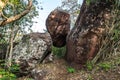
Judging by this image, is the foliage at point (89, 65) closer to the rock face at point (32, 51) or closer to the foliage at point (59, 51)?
the foliage at point (59, 51)

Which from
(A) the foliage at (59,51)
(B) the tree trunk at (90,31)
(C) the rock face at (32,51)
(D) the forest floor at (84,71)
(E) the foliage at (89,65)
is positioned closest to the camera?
(D) the forest floor at (84,71)

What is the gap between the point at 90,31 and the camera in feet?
40.9

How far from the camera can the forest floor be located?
10.4 meters

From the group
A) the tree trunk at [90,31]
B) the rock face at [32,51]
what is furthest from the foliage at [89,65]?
the rock face at [32,51]

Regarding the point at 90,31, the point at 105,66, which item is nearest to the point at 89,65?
the point at 105,66

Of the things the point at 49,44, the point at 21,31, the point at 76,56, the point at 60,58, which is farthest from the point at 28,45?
the point at 21,31

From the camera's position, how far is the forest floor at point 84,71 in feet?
34.1

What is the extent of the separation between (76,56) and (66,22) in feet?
13.7

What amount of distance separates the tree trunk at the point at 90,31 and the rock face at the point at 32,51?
2264 millimetres

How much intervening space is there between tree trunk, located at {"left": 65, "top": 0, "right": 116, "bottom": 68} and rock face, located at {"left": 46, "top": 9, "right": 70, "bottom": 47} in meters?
3.16

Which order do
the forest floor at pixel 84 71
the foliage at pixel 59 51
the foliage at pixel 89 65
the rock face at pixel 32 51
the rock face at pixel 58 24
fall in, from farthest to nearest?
the rock face at pixel 58 24, the rock face at pixel 32 51, the foliage at pixel 59 51, the foliage at pixel 89 65, the forest floor at pixel 84 71

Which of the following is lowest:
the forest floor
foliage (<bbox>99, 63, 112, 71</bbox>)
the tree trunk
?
the forest floor

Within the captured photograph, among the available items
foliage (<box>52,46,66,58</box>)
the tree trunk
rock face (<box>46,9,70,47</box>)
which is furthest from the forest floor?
rock face (<box>46,9,70,47</box>)

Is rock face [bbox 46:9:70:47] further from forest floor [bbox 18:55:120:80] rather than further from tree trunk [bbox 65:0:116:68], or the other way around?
tree trunk [bbox 65:0:116:68]
